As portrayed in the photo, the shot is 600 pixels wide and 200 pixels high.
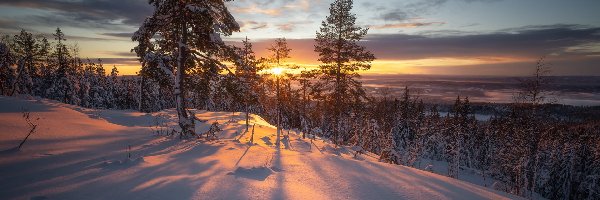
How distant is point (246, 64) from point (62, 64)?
46.6m

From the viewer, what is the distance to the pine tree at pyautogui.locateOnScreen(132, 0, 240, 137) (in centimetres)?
959

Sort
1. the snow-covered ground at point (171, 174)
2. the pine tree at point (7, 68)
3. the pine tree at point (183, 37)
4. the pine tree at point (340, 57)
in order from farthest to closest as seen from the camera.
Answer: the pine tree at point (7, 68) → the pine tree at point (340, 57) → the pine tree at point (183, 37) → the snow-covered ground at point (171, 174)

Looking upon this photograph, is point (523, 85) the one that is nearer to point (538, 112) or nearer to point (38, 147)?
point (538, 112)

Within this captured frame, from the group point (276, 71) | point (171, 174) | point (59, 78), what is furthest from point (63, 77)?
point (171, 174)

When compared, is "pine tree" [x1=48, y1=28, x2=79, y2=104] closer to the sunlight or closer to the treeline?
the treeline

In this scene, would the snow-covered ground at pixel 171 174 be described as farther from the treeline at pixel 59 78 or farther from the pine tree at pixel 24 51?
the pine tree at pixel 24 51

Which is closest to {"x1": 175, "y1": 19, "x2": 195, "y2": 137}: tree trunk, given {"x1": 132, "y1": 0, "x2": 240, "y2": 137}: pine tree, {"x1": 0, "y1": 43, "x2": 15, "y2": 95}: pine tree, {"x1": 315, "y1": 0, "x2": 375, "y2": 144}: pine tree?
{"x1": 132, "y1": 0, "x2": 240, "y2": 137}: pine tree

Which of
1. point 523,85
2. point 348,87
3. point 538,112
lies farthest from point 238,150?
point 538,112

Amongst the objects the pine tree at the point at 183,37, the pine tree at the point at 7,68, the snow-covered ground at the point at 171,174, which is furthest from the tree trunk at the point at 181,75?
the pine tree at the point at 7,68

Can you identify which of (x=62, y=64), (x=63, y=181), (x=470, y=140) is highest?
(x=62, y=64)

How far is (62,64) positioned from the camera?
144 feet

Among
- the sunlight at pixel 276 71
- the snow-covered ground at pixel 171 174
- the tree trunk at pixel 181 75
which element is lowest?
the snow-covered ground at pixel 171 174

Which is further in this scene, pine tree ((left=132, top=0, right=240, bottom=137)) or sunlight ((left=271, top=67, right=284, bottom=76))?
sunlight ((left=271, top=67, right=284, bottom=76))

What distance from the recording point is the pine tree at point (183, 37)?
9586 millimetres
